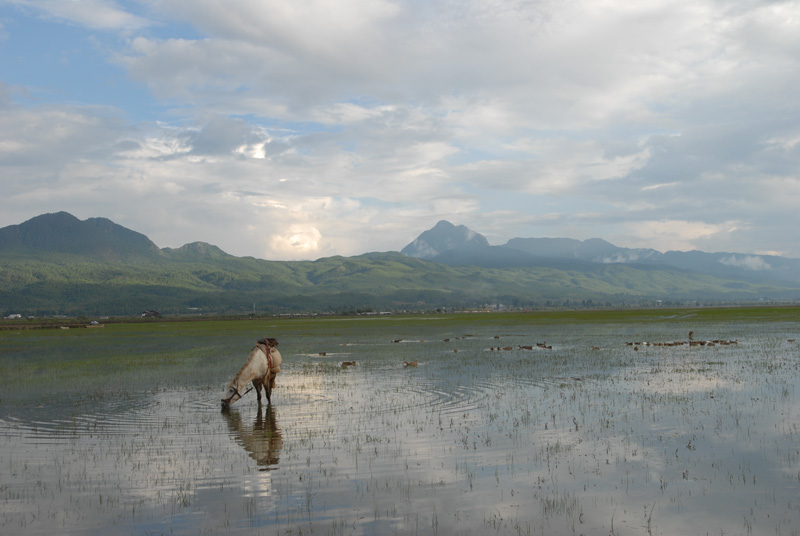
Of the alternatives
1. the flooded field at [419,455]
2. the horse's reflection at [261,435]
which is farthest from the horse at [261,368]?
the horse's reflection at [261,435]

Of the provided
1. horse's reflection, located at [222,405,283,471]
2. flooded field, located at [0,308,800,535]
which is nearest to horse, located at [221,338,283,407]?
flooded field, located at [0,308,800,535]

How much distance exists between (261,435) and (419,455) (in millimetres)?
5469

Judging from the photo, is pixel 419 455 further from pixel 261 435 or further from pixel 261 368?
pixel 261 368

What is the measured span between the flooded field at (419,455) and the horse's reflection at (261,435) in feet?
0.30

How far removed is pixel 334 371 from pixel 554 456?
2057 cm

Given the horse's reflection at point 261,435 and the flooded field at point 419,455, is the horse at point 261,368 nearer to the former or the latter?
the flooded field at point 419,455

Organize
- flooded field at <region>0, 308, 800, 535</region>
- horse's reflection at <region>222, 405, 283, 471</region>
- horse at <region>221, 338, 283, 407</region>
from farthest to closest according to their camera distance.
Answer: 1. horse at <region>221, 338, 283, 407</region>
2. horse's reflection at <region>222, 405, 283, 471</region>
3. flooded field at <region>0, 308, 800, 535</region>

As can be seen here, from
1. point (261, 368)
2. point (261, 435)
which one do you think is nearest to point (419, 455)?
point (261, 435)

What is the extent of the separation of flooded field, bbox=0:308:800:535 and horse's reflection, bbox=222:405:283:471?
0.30ft

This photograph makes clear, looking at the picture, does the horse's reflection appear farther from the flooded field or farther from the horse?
the horse

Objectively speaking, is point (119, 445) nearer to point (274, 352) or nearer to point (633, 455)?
point (274, 352)

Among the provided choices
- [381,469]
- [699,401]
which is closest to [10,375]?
[381,469]

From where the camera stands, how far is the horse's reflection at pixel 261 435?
48.2 ft

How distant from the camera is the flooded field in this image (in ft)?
33.6
